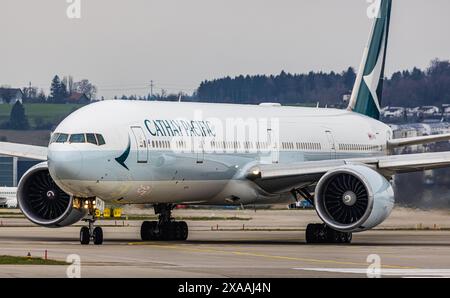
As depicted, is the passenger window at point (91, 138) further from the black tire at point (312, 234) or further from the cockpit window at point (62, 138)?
the black tire at point (312, 234)

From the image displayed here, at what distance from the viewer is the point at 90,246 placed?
1502 inches

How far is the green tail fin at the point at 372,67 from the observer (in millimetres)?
54062

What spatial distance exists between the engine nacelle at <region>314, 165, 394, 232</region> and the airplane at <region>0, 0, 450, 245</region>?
0.11 feet

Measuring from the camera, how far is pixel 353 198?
1607 inches

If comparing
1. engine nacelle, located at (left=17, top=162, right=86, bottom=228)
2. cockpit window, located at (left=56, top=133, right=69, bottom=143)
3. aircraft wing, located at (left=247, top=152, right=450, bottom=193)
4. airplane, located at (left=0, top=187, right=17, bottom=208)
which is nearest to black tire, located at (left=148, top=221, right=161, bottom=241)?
engine nacelle, located at (left=17, top=162, right=86, bottom=228)

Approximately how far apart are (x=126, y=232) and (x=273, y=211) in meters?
28.6

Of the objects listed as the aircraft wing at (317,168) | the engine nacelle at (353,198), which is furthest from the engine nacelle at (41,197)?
the engine nacelle at (353,198)

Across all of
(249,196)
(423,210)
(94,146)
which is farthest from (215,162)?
(423,210)

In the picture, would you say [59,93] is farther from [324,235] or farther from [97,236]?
[97,236]

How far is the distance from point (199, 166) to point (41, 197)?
5.60 m

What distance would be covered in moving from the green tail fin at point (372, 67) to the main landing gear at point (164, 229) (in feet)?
44.5

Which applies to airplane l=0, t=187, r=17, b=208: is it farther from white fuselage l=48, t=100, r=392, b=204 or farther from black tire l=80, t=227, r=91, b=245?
black tire l=80, t=227, r=91, b=245
